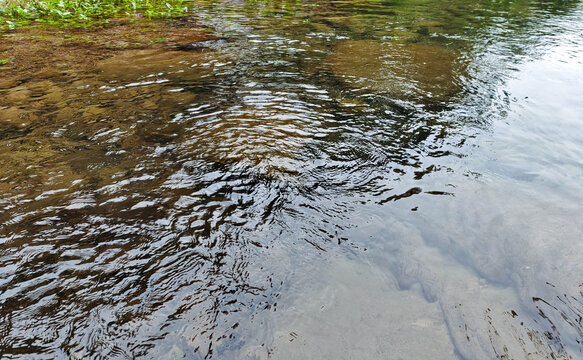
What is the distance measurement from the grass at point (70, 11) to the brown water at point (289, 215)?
21.8ft

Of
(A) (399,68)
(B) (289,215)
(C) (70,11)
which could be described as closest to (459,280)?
(B) (289,215)

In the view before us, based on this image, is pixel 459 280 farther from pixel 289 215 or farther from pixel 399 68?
pixel 399 68

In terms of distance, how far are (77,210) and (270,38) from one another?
847cm

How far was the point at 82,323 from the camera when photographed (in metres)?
2.49

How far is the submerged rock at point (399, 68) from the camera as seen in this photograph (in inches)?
271

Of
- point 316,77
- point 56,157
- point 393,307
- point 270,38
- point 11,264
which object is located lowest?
point 393,307

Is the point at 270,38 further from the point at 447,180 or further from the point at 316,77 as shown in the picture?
the point at 447,180

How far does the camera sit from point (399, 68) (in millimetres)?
8023

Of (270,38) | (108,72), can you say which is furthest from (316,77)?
(108,72)

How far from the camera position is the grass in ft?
39.7

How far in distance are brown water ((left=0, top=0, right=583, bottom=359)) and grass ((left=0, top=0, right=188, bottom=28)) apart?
21.8ft

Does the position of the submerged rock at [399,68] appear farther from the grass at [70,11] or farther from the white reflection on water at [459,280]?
the grass at [70,11]

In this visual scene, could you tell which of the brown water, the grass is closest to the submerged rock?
the brown water

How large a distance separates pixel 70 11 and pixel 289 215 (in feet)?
48.1
